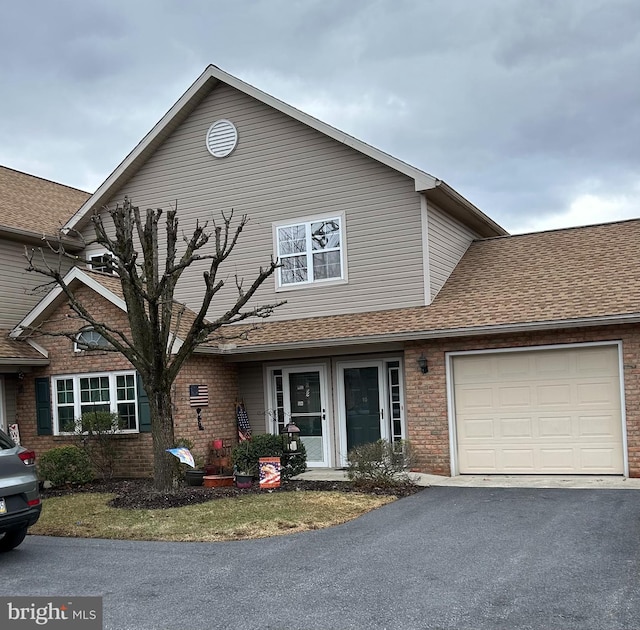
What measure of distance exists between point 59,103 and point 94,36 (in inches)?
227

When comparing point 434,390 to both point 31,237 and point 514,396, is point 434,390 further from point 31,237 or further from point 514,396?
point 31,237

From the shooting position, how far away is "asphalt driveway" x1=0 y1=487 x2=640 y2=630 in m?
5.73

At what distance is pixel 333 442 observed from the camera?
1501 centimetres

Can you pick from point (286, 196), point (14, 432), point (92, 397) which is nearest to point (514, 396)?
point (286, 196)

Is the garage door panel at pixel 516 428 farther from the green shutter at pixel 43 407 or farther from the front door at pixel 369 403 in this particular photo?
the green shutter at pixel 43 407

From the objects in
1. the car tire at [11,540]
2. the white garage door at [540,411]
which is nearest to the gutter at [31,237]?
the car tire at [11,540]

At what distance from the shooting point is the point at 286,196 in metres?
15.6

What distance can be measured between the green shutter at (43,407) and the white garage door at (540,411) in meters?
8.14

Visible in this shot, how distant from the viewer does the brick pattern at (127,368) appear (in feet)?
47.1

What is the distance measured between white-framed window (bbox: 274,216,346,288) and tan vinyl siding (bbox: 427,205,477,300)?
5.78ft

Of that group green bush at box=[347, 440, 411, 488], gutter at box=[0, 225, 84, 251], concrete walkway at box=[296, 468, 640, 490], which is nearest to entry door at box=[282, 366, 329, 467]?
concrete walkway at box=[296, 468, 640, 490]

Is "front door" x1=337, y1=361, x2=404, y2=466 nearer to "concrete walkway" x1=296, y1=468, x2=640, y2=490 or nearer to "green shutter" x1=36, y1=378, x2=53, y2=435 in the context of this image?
"concrete walkway" x1=296, y1=468, x2=640, y2=490

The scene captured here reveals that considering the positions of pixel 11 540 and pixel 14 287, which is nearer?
pixel 11 540

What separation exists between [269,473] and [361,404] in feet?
10.1
